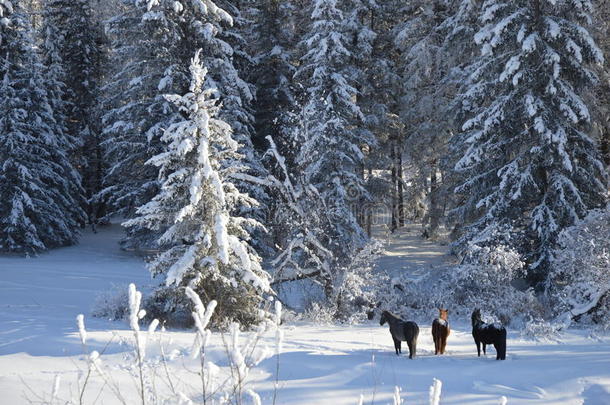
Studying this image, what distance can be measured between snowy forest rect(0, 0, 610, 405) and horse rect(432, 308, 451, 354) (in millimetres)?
140

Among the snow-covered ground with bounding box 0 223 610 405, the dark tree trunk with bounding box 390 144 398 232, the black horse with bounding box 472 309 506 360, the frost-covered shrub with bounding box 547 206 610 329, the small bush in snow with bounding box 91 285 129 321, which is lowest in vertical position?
the snow-covered ground with bounding box 0 223 610 405

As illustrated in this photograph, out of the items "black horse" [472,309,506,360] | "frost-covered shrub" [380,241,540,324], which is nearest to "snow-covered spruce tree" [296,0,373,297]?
"frost-covered shrub" [380,241,540,324]

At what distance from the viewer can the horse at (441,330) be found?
8.42m

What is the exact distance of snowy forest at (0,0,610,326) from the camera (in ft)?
37.4

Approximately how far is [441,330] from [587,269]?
18.3 feet

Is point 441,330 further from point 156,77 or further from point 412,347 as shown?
point 156,77

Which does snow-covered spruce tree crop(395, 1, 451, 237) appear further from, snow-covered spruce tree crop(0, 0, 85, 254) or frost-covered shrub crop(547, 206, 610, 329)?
snow-covered spruce tree crop(0, 0, 85, 254)

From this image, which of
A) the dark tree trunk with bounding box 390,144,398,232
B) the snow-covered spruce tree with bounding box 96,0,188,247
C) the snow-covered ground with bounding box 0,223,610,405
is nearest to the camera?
the snow-covered ground with bounding box 0,223,610,405

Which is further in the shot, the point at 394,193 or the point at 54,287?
the point at 394,193

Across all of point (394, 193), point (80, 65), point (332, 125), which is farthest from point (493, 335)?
point (80, 65)

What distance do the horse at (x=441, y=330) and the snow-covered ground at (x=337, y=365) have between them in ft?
0.61

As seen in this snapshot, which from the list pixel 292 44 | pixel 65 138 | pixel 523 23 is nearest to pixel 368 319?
pixel 523 23

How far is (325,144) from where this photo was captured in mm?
18469

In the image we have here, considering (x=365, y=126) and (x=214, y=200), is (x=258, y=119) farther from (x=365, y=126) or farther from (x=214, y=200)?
(x=214, y=200)
